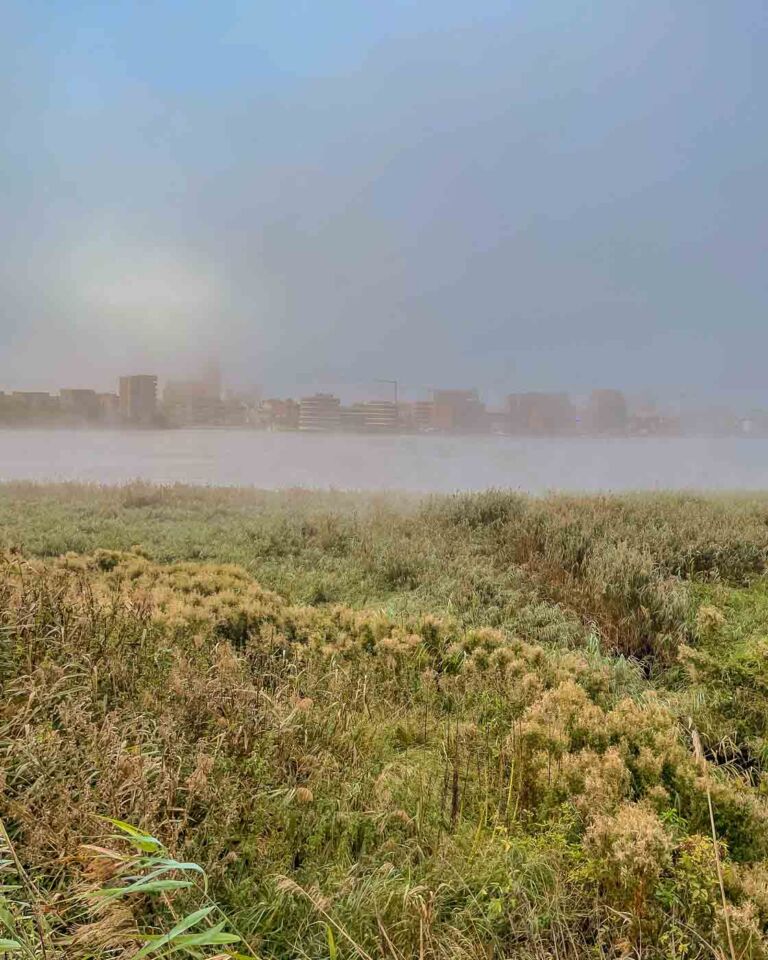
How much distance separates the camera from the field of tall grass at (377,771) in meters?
2.01

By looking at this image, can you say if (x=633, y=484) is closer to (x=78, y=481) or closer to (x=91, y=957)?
→ (x=78, y=481)

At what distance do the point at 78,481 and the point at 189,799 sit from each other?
1226cm

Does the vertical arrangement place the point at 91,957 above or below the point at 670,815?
above

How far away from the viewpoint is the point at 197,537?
9.13 m

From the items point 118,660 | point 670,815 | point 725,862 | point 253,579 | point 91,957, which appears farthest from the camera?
point 253,579

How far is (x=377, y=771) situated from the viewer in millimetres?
3186

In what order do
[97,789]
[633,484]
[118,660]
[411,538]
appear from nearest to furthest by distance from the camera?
[97,789] < [118,660] < [411,538] < [633,484]

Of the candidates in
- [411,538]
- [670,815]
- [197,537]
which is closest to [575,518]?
[411,538]

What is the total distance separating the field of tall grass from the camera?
6.59 ft

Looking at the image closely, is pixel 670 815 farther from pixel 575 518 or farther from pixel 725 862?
pixel 575 518

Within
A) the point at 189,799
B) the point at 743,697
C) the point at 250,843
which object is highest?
the point at 189,799

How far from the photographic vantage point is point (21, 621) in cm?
377

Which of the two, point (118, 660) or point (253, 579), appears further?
point (253, 579)

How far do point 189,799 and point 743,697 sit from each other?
3867 millimetres
